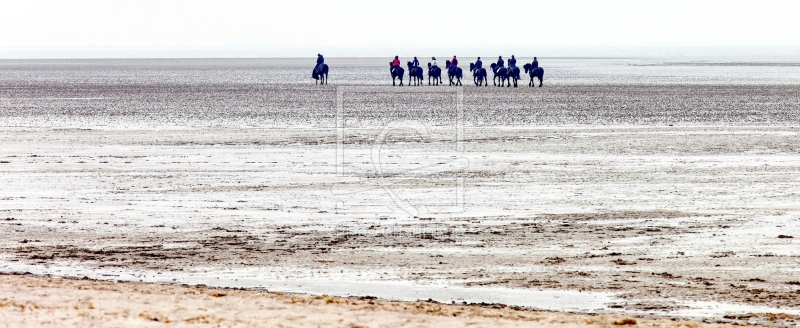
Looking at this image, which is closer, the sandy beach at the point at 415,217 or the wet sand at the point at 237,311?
the wet sand at the point at 237,311

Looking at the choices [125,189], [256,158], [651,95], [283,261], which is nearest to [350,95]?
[651,95]

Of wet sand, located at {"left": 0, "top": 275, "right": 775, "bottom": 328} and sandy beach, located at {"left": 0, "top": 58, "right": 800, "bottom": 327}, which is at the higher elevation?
wet sand, located at {"left": 0, "top": 275, "right": 775, "bottom": 328}

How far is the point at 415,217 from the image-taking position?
1257 cm

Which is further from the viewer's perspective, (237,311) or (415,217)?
(415,217)

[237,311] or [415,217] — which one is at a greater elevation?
[237,311]

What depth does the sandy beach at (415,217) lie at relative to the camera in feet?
28.6

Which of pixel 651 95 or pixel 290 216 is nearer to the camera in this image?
pixel 290 216

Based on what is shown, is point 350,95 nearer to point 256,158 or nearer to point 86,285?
point 256,158

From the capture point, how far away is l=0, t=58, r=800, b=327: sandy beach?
8711mm

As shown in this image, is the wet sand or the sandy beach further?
the sandy beach

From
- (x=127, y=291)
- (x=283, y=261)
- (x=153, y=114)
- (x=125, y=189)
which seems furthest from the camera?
(x=153, y=114)

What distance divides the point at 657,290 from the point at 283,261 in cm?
310

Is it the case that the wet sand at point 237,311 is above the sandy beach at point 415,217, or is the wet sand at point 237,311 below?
above

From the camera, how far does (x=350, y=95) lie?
1596 inches
